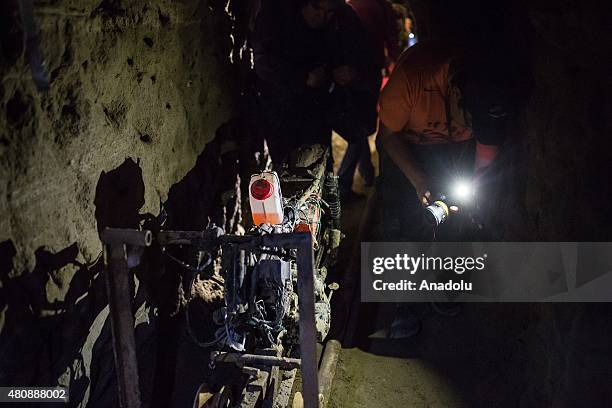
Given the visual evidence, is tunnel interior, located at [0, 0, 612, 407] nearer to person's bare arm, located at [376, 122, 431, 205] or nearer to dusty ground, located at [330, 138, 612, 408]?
dusty ground, located at [330, 138, 612, 408]

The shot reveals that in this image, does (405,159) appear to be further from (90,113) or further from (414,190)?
(90,113)

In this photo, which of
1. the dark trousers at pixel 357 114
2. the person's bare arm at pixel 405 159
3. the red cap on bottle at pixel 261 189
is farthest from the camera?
the dark trousers at pixel 357 114

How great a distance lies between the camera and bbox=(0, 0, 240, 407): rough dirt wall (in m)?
2.70

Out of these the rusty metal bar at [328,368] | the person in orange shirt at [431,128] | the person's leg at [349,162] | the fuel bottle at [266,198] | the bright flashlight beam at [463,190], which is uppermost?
the person's leg at [349,162]

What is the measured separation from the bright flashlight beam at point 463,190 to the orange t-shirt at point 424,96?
422 mm

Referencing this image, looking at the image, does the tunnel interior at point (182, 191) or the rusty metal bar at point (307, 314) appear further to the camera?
the tunnel interior at point (182, 191)

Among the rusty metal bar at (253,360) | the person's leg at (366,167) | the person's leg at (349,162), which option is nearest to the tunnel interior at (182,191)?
the rusty metal bar at (253,360)

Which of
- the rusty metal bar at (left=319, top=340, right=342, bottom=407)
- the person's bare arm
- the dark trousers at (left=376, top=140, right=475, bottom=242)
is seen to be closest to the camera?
the rusty metal bar at (left=319, top=340, right=342, bottom=407)

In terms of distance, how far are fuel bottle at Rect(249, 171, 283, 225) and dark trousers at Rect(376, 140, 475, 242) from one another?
1.46 metres

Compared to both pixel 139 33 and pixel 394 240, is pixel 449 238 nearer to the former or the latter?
pixel 394 240

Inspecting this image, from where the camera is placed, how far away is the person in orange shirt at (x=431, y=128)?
3695 millimetres

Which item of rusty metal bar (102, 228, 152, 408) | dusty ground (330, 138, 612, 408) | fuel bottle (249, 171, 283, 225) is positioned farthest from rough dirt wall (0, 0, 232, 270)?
dusty ground (330, 138, 612, 408)

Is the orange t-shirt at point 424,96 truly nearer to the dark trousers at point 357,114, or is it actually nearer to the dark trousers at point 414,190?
the dark trousers at point 414,190

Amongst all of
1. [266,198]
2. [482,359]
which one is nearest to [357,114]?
[266,198]
